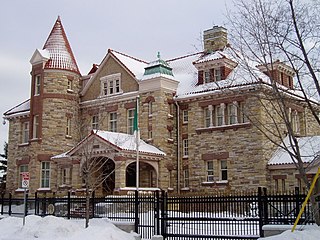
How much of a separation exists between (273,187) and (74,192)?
44.5 ft

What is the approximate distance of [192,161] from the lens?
3347cm

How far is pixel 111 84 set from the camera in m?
37.6

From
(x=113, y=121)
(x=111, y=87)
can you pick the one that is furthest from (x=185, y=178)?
(x=111, y=87)

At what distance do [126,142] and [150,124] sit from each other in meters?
3.07

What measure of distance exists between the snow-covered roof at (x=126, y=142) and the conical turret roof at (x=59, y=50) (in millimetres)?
8343

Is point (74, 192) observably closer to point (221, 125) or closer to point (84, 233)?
point (221, 125)

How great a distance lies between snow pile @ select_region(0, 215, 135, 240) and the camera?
1719 centimetres

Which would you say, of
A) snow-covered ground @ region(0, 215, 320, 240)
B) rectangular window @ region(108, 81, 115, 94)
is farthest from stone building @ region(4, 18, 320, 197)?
snow-covered ground @ region(0, 215, 320, 240)

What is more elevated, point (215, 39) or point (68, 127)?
point (215, 39)

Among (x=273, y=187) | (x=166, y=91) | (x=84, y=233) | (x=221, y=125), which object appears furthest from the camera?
(x=166, y=91)

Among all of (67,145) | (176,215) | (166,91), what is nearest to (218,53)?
(166,91)

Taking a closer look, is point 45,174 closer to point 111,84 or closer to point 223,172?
point 111,84

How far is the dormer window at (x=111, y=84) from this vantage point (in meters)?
36.9

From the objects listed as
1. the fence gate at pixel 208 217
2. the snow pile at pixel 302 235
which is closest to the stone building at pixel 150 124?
the fence gate at pixel 208 217
